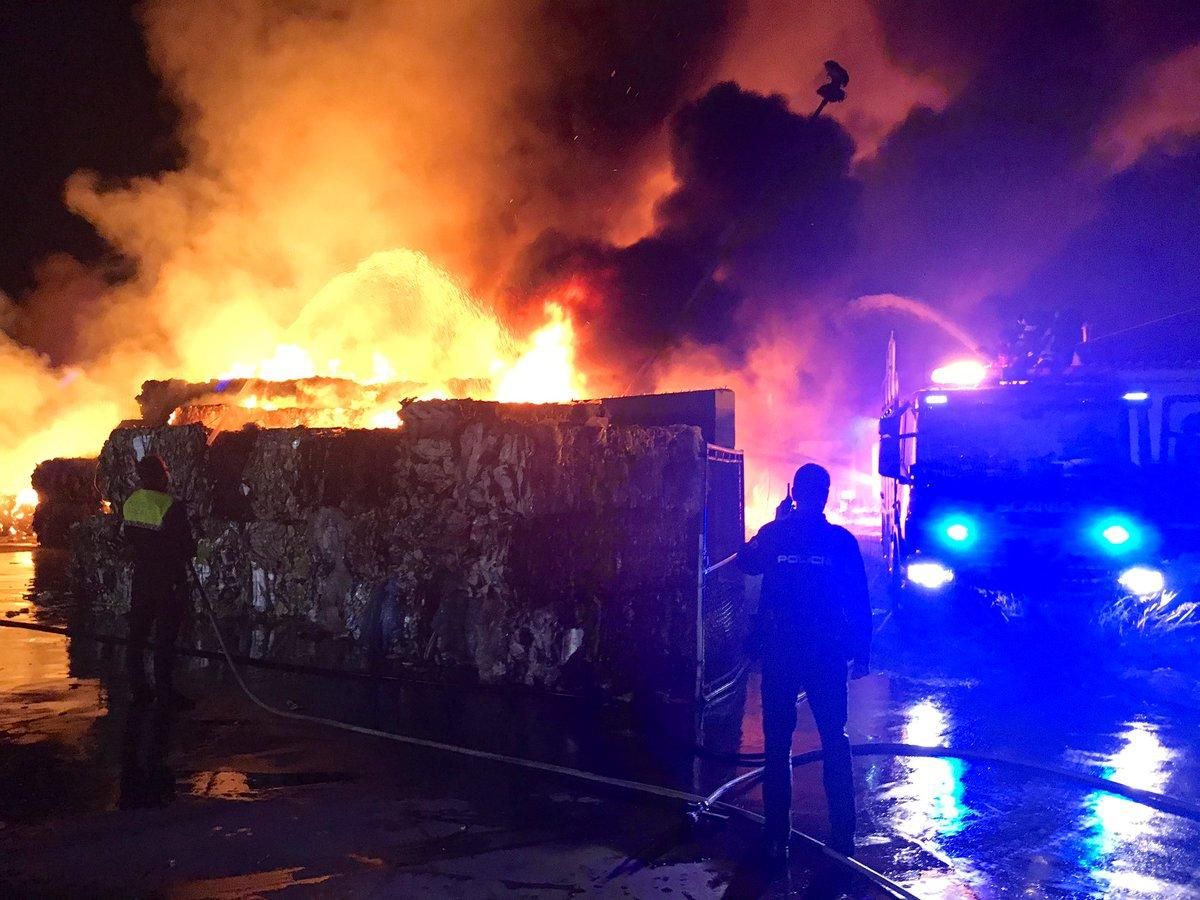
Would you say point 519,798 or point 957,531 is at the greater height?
point 957,531

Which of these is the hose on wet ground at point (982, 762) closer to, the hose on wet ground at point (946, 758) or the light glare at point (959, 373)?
the hose on wet ground at point (946, 758)

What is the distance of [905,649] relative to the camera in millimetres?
9414

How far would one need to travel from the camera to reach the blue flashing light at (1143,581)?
8141mm

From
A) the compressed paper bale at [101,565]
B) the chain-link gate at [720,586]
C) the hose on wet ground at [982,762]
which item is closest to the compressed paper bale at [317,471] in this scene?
the compressed paper bale at [101,565]

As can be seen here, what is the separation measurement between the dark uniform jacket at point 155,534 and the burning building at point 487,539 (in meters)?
1.71

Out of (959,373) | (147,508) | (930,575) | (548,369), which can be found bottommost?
(930,575)

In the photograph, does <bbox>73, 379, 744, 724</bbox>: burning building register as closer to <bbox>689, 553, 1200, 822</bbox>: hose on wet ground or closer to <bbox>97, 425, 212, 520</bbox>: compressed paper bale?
<bbox>97, 425, 212, 520</bbox>: compressed paper bale

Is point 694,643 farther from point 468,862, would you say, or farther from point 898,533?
point 898,533

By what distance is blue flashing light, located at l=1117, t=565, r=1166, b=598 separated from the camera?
814 centimetres

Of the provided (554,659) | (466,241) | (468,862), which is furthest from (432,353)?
(468,862)

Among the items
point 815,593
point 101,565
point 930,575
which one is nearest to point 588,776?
point 815,593

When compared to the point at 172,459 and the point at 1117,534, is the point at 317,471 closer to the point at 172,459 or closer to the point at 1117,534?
the point at 172,459

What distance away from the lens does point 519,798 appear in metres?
4.76

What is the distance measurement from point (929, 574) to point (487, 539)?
14.1ft
